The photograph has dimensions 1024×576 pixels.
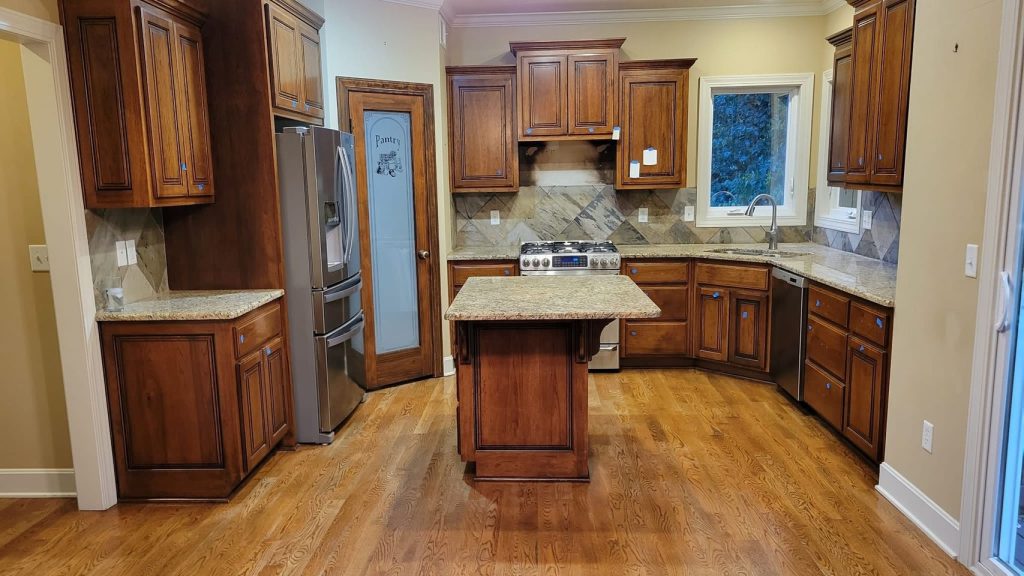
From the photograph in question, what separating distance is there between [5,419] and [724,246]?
4.78 m

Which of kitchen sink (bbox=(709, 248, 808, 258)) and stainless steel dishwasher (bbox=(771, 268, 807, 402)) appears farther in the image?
kitchen sink (bbox=(709, 248, 808, 258))

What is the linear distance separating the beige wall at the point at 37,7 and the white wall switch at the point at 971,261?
368 centimetres

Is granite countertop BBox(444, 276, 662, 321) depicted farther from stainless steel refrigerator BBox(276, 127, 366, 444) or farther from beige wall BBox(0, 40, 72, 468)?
beige wall BBox(0, 40, 72, 468)

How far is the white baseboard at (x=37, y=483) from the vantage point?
3.11 m

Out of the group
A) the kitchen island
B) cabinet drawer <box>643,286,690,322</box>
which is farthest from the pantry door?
cabinet drawer <box>643,286,690,322</box>

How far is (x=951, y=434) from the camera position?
2.54 metres

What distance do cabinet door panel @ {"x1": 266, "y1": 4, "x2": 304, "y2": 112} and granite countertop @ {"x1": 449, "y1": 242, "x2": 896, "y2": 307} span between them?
1722 mm

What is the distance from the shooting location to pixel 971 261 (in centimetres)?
240

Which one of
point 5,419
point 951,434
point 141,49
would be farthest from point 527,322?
point 5,419

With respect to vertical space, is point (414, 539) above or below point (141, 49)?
below

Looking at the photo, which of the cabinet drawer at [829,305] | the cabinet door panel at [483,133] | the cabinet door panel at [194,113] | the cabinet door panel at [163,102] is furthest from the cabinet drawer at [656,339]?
the cabinet door panel at [163,102]

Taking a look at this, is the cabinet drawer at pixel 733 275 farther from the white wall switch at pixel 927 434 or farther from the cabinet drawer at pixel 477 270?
the white wall switch at pixel 927 434

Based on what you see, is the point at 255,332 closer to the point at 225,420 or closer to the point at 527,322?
the point at 225,420

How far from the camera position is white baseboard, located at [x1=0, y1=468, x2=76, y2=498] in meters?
3.11
